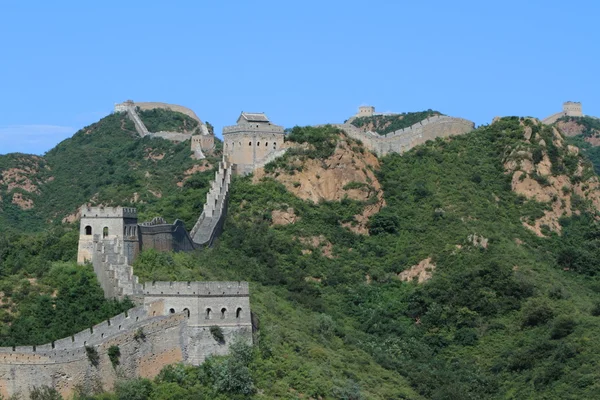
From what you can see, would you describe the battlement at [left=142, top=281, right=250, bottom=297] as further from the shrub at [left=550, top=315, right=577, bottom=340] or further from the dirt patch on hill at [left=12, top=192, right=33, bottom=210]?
the dirt patch on hill at [left=12, top=192, right=33, bottom=210]

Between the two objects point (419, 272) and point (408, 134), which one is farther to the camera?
point (408, 134)

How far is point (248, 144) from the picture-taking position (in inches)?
3797

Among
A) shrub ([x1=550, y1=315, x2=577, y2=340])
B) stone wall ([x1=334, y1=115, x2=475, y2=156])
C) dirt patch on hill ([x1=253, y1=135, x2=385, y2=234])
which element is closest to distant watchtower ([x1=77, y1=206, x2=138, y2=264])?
shrub ([x1=550, y1=315, x2=577, y2=340])

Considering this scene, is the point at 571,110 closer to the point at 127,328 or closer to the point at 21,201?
the point at 21,201

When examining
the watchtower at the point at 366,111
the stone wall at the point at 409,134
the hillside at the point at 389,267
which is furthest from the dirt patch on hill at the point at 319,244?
the watchtower at the point at 366,111

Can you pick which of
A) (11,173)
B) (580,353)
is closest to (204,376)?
(580,353)

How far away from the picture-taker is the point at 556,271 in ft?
303

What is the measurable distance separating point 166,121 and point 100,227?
66.1m

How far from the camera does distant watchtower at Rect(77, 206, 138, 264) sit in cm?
7038

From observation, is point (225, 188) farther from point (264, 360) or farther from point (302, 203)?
point (264, 360)

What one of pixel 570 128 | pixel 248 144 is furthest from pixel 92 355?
pixel 570 128

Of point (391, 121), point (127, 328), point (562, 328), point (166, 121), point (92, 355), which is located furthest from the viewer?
point (391, 121)

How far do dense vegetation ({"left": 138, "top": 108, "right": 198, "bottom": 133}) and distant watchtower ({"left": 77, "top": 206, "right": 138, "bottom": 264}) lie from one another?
2362 inches

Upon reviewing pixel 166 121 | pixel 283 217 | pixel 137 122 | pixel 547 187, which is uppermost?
pixel 166 121
